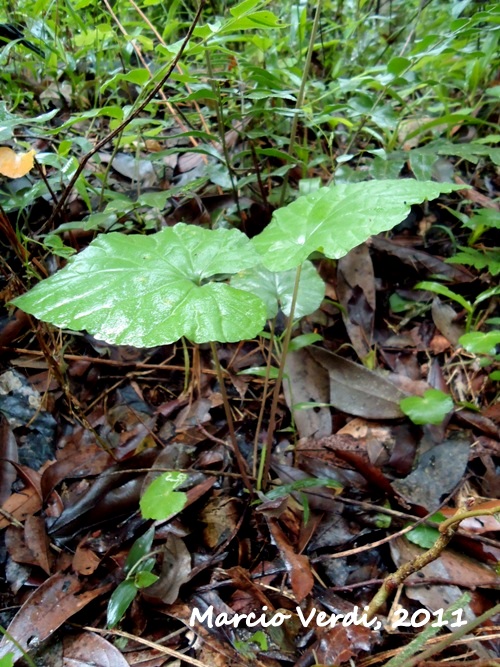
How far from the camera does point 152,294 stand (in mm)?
801

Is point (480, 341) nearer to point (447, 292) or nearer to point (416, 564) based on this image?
point (447, 292)

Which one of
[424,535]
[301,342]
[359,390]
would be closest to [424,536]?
[424,535]

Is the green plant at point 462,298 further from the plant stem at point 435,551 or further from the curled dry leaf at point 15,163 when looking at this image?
the curled dry leaf at point 15,163

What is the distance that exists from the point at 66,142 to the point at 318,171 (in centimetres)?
103

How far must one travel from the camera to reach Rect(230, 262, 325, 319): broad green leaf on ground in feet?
3.59

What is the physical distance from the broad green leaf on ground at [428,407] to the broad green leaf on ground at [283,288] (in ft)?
1.32

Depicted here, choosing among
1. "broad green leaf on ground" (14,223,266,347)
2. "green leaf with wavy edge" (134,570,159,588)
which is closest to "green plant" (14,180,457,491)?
"broad green leaf on ground" (14,223,266,347)

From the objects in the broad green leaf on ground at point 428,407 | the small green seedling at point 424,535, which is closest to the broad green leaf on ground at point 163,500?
the small green seedling at point 424,535

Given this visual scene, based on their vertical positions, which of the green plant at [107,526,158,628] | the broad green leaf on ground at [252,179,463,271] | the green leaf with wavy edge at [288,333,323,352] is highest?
the broad green leaf on ground at [252,179,463,271]

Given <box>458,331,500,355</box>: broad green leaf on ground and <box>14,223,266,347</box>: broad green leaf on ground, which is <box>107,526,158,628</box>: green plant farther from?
<box>458,331,500,355</box>: broad green leaf on ground

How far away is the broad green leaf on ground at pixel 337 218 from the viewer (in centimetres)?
75

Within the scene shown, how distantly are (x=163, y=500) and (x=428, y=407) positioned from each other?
73 centimetres

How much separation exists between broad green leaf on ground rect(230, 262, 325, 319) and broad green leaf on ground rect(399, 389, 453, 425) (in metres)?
0.40

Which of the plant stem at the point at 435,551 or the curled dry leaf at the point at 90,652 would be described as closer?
the plant stem at the point at 435,551
